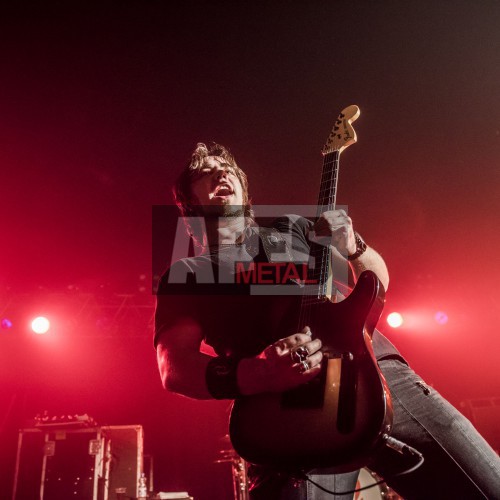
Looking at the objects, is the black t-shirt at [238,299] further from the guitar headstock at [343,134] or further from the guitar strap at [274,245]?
the guitar headstock at [343,134]

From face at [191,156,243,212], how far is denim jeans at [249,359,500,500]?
5.80 feet

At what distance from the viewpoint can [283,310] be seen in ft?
6.71

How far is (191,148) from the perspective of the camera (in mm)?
6434

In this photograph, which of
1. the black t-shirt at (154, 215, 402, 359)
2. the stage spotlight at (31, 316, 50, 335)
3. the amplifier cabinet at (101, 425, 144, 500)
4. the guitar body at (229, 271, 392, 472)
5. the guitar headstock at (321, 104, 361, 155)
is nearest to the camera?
the guitar body at (229, 271, 392, 472)

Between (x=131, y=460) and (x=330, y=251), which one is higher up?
(x=330, y=251)

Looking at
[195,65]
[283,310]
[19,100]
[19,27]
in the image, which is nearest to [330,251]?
[283,310]

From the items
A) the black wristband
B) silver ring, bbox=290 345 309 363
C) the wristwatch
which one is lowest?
the black wristband

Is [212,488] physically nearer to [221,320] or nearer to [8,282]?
[8,282]

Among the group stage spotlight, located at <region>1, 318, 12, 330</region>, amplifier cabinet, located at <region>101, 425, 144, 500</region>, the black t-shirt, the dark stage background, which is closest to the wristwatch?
the black t-shirt

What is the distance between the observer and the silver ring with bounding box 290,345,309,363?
162cm

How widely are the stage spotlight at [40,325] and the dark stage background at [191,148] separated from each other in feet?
0.68

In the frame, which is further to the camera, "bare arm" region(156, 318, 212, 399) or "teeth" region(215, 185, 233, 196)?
"teeth" region(215, 185, 233, 196)

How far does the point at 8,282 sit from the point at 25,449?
125 inches

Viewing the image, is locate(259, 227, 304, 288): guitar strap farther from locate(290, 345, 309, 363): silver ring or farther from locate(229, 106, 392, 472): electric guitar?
locate(290, 345, 309, 363): silver ring
